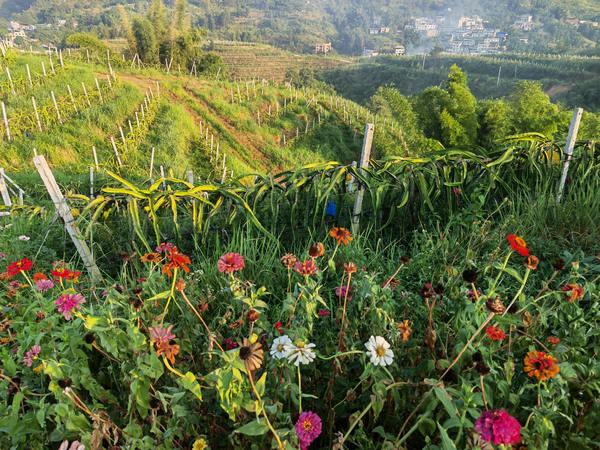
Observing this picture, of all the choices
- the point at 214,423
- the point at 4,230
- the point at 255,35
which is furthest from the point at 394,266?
the point at 255,35

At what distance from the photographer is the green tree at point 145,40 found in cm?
2978

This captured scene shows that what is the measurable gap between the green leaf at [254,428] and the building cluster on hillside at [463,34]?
118870 millimetres

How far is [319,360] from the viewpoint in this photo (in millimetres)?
1176

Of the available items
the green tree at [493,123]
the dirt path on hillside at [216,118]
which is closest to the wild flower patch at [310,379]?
the dirt path on hillside at [216,118]

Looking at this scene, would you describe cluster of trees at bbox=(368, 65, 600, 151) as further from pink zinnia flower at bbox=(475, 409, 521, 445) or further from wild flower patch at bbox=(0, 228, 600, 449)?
pink zinnia flower at bbox=(475, 409, 521, 445)

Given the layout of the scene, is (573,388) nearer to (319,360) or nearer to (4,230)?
(319,360)

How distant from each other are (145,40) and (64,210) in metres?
34.5

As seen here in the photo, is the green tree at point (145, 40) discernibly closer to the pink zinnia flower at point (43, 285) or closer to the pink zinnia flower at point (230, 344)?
the pink zinnia flower at point (43, 285)

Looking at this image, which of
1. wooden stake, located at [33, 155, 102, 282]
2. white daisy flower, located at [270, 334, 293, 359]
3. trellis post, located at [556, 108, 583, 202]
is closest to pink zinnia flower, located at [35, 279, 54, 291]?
wooden stake, located at [33, 155, 102, 282]

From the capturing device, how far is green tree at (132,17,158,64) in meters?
29.8

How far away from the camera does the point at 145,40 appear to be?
99.7ft

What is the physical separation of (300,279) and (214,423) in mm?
768

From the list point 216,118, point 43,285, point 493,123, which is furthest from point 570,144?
point 493,123

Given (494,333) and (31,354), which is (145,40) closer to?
(31,354)
